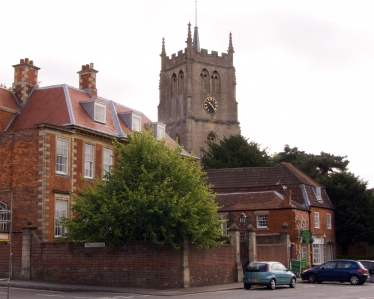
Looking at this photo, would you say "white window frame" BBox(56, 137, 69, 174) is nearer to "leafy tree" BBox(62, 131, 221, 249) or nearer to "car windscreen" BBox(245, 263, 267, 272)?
"leafy tree" BBox(62, 131, 221, 249)

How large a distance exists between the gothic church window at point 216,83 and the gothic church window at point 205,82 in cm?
113

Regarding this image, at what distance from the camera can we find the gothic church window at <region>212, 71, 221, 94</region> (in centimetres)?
10332

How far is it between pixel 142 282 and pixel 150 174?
4908mm

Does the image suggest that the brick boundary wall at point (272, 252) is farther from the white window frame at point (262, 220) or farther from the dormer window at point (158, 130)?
the dormer window at point (158, 130)

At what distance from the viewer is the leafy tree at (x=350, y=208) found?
5572 centimetres

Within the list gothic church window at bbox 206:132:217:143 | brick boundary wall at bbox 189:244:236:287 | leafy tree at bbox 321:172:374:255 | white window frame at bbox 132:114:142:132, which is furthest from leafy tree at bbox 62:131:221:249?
gothic church window at bbox 206:132:217:143

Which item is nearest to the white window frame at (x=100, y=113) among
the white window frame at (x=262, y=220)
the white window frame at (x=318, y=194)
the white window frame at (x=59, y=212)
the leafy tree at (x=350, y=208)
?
the white window frame at (x=59, y=212)

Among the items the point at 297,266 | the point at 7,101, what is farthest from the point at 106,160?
the point at 297,266

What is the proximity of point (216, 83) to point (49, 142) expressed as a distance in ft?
232

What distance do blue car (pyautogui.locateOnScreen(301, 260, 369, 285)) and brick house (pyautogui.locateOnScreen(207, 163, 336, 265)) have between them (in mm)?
10244

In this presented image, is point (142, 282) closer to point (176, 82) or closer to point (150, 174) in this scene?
point (150, 174)

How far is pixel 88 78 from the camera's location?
4294 centimetres

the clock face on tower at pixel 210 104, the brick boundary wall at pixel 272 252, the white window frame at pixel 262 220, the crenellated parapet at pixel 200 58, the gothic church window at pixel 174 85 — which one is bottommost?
the brick boundary wall at pixel 272 252

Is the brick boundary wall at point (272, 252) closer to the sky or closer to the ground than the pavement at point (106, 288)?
closer to the sky
